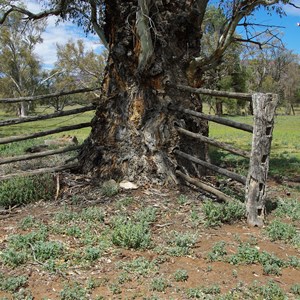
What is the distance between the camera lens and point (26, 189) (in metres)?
5.66

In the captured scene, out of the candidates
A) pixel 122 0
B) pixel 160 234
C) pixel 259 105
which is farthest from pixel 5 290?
pixel 122 0

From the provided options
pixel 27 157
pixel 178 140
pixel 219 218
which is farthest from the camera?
pixel 27 157

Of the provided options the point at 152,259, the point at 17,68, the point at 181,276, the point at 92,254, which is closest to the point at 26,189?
the point at 92,254

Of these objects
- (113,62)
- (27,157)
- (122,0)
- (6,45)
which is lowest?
(27,157)

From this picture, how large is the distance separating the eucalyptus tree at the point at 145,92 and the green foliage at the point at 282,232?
192cm

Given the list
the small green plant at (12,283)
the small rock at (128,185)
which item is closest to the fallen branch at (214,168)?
the small rock at (128,185)

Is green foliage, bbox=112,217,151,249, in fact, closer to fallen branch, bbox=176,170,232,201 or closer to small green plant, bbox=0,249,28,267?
small green plant, bbox=0,249,28,267

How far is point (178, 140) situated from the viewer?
6.21 metres

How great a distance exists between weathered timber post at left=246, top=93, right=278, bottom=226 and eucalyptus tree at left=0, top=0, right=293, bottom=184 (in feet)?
5.13

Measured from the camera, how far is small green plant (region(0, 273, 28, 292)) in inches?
132

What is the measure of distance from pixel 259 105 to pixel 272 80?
48.5 metres

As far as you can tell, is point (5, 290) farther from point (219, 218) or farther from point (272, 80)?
point (272, 80)

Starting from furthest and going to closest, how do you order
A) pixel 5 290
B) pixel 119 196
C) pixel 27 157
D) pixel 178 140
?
pixel 27 157 → pixel 178 140 → pixel 119 196 → pixel 5 290

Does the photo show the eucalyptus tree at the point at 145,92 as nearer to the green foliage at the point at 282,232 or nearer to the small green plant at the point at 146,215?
the small green plant at the point at 146,215
